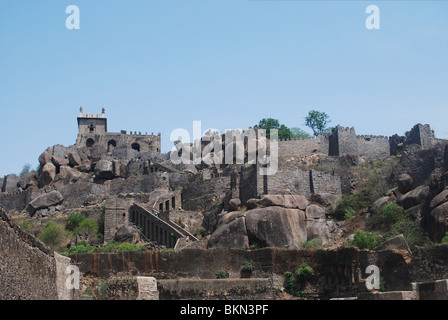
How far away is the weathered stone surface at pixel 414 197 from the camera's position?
44.8 meters

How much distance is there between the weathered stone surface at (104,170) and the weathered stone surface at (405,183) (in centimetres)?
3724

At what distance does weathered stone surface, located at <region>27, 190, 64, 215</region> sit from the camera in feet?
217

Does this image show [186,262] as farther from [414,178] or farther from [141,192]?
[141,192]

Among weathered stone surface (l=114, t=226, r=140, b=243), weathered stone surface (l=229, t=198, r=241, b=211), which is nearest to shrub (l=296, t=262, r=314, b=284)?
weathered stone surface (l=229, t=198, r=241, b=211)

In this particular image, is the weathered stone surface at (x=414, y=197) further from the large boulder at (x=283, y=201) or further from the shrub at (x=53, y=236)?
the shrub at (x=53, y=236)

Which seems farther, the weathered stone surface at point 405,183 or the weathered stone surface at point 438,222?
the weathered stone surface at point 405,183

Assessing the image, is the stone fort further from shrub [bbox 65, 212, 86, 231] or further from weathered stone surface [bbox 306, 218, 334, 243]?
weathered stone surface [bbox 306, 218, 334, 243]

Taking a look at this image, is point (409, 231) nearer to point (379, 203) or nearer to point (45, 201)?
point (379, 203)

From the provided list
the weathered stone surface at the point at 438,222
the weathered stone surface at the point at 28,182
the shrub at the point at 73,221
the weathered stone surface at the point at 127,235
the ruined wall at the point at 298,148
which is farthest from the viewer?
the weathered stone surface at the point at 28,182

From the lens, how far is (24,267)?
21.2 meters

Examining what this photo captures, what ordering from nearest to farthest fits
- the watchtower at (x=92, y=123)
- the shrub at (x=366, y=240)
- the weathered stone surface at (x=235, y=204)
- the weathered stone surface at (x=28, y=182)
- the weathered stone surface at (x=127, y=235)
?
the shrub at (x=366, y=240), the weathered stone surface at (x=235, y=204), the weathered stone surface at (x=127, y=235), the weathered stone surface at (x=28, y=182), the watchtower at (x=92, y=123)

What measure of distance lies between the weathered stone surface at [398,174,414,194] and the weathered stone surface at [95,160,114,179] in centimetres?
3724

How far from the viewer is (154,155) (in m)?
83.5

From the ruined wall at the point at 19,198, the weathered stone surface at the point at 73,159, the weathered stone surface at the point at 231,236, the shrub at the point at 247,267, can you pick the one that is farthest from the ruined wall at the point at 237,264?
the weathered stone surface at the point at 73,159
